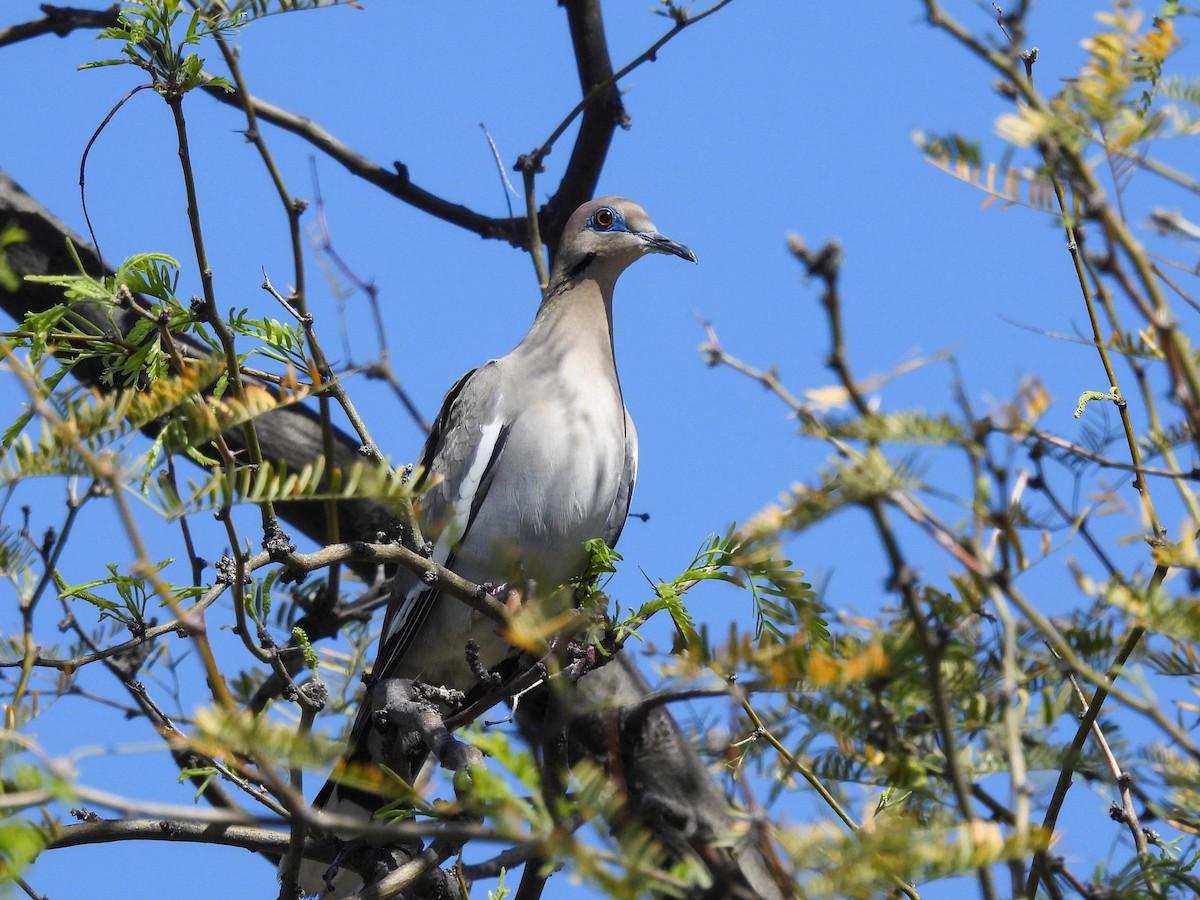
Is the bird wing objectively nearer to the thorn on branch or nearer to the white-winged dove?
the white-winged dove

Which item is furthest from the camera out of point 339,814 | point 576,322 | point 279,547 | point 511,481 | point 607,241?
point 607,241

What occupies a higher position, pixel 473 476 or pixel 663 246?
pixel 663 246

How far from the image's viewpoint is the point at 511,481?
3824 millimetres

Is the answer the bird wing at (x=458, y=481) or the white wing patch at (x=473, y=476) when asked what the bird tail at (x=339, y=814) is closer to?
the bird wing at (x=458, y=481)

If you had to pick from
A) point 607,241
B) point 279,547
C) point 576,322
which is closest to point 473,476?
point 576,322

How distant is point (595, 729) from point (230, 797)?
1071 mm

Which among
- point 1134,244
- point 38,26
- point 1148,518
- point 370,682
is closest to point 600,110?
point 38,26

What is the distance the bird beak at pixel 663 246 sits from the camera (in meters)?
4.46

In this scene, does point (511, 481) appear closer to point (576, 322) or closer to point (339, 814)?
point (576, 322)

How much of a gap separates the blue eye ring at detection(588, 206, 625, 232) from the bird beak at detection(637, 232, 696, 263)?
0.27 ft

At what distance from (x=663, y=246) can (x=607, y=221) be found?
21cm

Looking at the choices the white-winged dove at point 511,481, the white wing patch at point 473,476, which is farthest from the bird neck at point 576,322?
the white wing patch at point 473,476

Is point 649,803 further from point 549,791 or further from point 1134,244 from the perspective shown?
point 1134,244

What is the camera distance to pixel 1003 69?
1.18m
